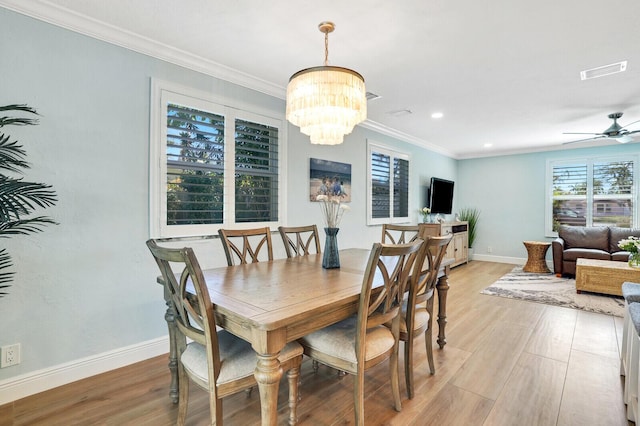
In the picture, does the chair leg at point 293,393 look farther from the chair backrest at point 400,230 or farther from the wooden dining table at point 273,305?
the chair backrest at point 400,230

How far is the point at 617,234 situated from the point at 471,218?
2517mm

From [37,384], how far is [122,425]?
814 millimetres

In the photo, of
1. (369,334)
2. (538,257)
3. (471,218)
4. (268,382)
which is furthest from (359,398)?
(471,218)

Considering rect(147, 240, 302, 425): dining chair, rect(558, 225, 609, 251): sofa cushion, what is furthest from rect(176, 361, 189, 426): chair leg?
rect(558, 225, 609, 251): sofa cushion

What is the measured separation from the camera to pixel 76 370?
2145mm

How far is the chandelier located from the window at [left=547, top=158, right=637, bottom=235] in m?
6.39

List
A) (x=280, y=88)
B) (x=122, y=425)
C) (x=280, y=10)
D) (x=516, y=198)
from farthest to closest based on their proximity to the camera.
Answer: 1. (x=516, y=198)
2. (x=280, y=88)
3. (x=280, y=10)
4. (x=122, y=425)

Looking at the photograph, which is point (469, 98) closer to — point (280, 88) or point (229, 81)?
point (280, 88)

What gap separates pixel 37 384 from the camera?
6.57ft

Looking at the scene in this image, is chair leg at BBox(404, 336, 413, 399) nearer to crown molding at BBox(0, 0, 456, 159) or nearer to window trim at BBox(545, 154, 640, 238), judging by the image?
crown molding at BBox(0, 0, 456, 159)

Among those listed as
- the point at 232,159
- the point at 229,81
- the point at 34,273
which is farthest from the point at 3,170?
the point at 229,81

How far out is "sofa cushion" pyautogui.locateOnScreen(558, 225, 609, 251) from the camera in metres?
5.35

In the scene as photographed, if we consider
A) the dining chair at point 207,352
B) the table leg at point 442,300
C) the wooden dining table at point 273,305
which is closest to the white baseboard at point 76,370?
the wooden dining table at point 273,305

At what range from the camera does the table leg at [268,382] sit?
124 centimetres
